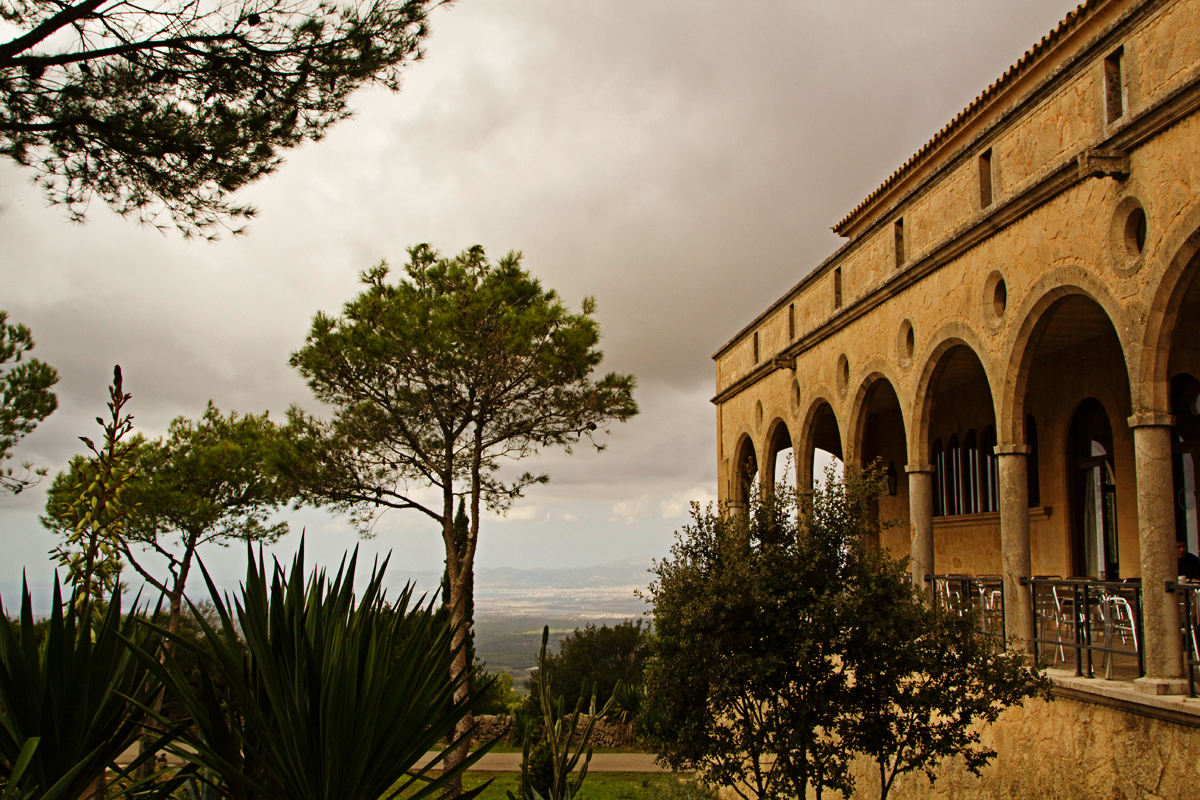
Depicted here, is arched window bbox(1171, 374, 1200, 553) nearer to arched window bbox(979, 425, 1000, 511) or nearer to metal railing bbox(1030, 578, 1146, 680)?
metal railing bbox(1030, 578, 1146, 680)

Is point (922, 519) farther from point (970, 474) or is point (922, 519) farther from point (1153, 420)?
point (970, 474)

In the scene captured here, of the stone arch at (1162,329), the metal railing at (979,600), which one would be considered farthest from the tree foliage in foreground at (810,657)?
the stone arch at (1162,329)

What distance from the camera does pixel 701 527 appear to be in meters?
8.42

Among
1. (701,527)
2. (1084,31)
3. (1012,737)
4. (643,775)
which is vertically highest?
(1084,31)

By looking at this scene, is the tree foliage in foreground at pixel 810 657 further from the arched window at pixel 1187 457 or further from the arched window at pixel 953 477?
the arched window at pixel 953 477

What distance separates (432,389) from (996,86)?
1151 centimetres

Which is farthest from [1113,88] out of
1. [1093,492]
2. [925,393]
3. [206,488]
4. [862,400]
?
[206,488]

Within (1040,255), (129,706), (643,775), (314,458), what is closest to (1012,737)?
(1040,255)

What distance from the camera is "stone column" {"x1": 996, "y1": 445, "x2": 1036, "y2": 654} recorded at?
9.03 metres

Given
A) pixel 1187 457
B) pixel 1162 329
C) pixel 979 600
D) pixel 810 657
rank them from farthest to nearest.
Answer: pixel 1187 457 < pixel 979 600 < pixel 810 657 < pixel 1162 329

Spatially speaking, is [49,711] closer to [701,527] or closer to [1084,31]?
[701,527]

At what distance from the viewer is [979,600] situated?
10.2 metres

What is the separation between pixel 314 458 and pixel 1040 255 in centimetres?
1437

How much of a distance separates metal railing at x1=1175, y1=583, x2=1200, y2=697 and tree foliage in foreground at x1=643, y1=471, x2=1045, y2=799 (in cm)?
106
